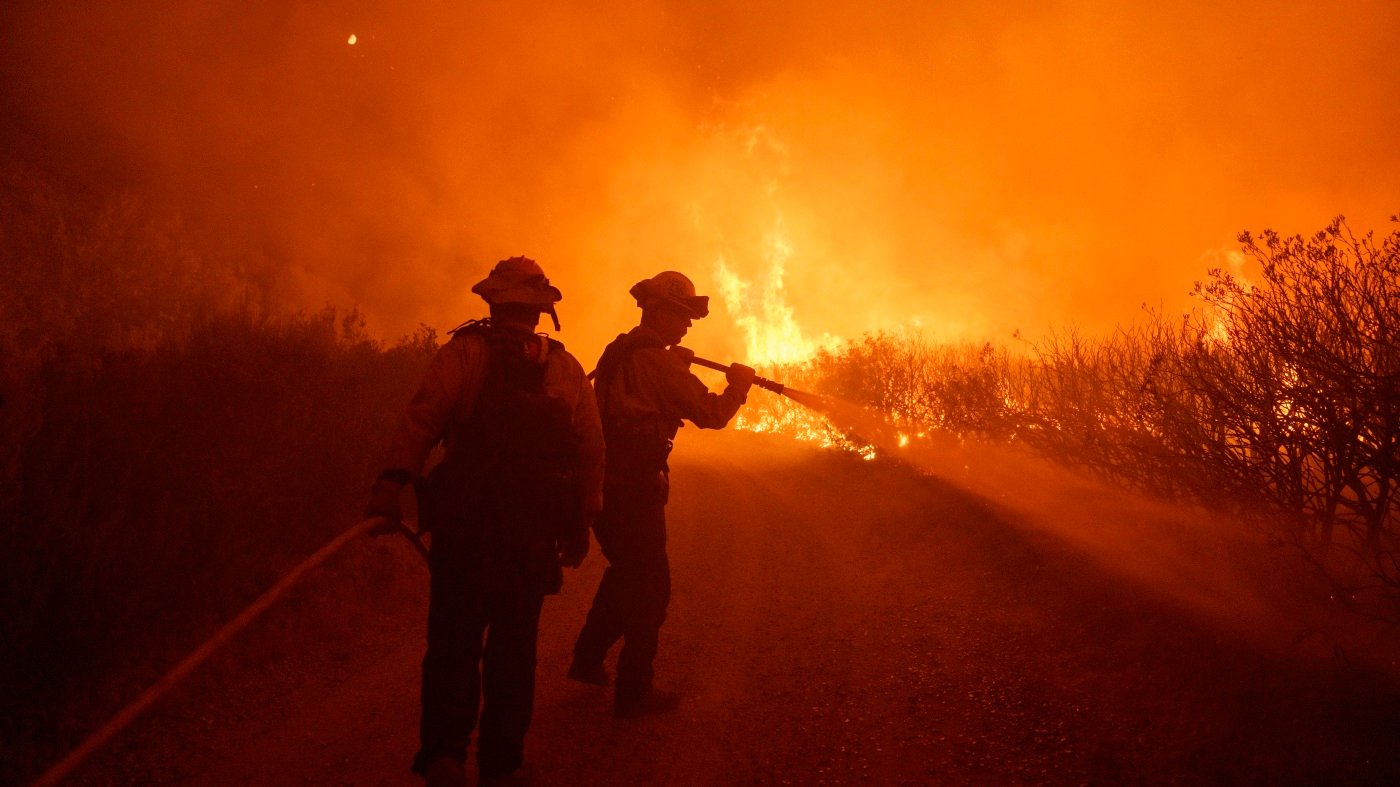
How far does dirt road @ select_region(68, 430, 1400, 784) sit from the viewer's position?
3377 mm

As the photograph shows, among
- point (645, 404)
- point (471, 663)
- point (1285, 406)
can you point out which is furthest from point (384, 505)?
point (1285, 406)

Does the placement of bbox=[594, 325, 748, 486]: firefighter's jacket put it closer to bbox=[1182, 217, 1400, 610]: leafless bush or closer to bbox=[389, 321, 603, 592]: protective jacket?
bbox=[389, 321, 603, 592]: protective jacket

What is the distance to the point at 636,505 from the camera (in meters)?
4.05

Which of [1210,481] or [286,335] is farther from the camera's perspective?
[286,335]

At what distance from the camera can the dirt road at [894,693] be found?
338 centimetres

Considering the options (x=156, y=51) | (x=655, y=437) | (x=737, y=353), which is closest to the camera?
(x=655, y=437)

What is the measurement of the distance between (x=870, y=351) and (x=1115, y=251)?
24990mm

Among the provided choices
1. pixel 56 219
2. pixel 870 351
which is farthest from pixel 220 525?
pixel 56 219

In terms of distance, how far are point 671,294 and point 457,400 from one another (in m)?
1.65

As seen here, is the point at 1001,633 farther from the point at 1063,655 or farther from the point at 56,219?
the point at 56,219

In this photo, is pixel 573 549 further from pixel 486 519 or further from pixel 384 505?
pixel 384 505

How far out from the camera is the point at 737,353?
3922 centimetres

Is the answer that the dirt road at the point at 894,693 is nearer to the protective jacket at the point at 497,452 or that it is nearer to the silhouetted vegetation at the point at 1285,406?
the silhouetted vegetation at the point at 1285,406

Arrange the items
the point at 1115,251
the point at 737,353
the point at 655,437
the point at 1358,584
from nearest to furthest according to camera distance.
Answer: the point at 655,437, the point at 1358,584, the point at 1115,251, the point at 737,353
